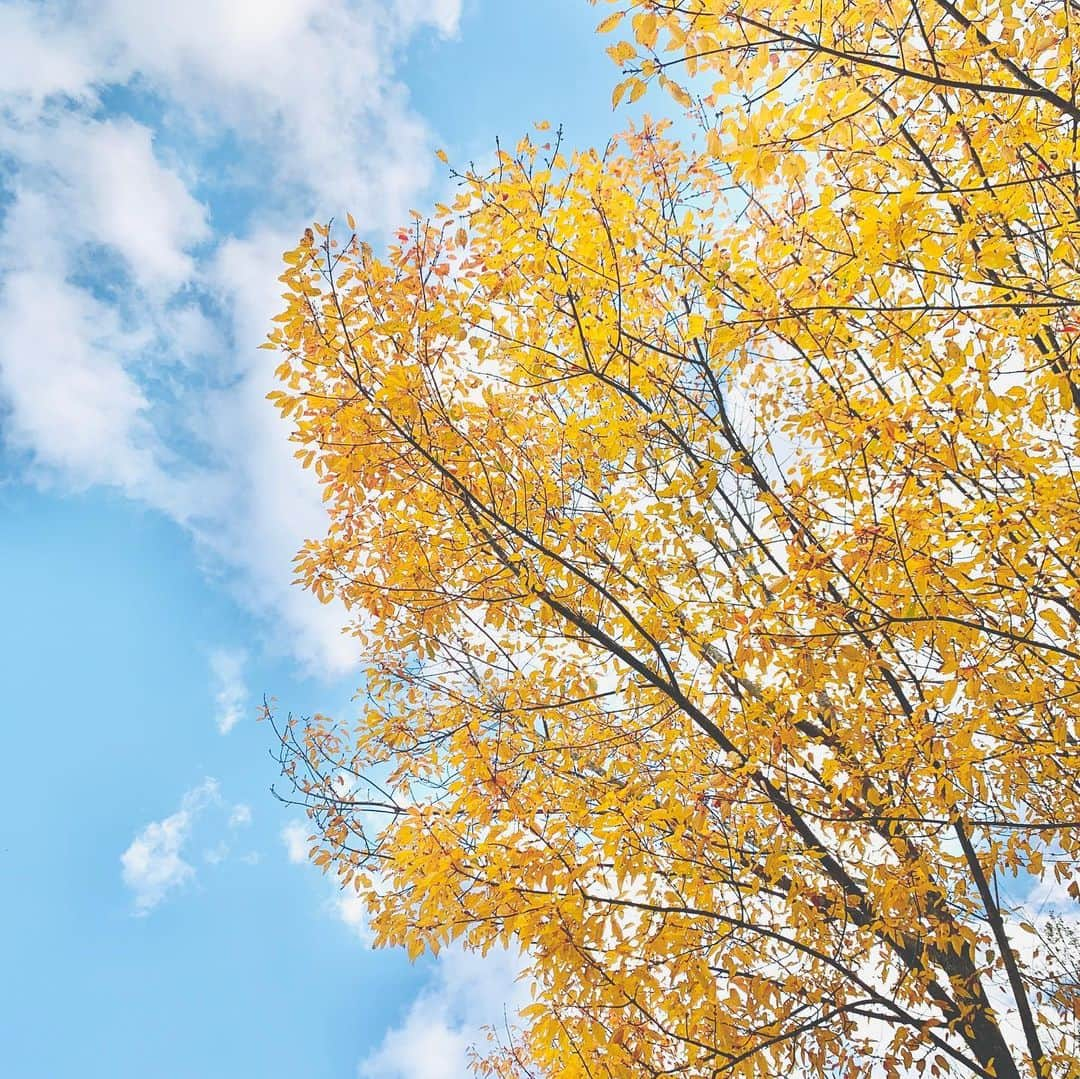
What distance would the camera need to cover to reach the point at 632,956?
3.06m

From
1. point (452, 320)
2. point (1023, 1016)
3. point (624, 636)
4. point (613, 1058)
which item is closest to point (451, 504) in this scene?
point (452, 320)

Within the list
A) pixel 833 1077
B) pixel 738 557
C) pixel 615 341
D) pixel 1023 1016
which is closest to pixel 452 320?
pixel 615 341

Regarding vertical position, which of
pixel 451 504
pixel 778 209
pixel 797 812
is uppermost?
pixel 778 209

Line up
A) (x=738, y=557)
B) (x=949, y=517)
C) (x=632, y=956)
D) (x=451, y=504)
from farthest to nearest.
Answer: (x=738, y=557)
(x=451, y=504)
(x=632, y=956)
(x=949, y=517)

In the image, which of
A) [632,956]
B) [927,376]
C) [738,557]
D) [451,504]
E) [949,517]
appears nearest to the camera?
[949,517]

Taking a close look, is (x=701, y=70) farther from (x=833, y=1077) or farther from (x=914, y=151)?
(x=833, y=1077)

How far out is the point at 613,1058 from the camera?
285 centimetres

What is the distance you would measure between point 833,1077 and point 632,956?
1.32 metres

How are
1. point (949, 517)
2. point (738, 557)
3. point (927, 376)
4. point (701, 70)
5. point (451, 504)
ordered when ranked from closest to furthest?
point (701, 70)
point (949, 517)
point (451, 504)
point (927, 376)
point (738, 557)

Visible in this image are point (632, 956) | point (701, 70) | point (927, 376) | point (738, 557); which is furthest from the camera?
point (738, 557)

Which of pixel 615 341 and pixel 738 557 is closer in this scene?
pixel 615 341

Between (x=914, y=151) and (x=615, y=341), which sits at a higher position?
(x=914, y=151)

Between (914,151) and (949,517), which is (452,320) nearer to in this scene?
(949,517)

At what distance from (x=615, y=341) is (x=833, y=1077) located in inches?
142
